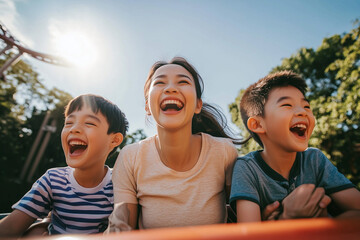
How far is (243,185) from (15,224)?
1512mm

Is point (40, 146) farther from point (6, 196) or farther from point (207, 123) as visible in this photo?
point (207, 123)

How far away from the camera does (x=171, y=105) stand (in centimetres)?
152

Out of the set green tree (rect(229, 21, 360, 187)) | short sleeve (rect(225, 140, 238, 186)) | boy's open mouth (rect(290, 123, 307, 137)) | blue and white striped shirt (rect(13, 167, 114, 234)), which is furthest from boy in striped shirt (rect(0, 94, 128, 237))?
green tree (rect(229, 21, 360, 187))

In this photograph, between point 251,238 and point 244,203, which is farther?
point 244,203

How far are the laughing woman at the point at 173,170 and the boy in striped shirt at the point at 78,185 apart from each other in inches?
10.9

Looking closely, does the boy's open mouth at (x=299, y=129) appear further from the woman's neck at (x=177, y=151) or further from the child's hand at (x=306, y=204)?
the woman's neck at (x=177, y=151)

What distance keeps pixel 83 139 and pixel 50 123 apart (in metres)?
13.8

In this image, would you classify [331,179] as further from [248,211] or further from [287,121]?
[248,211]

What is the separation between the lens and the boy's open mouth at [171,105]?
1.45m

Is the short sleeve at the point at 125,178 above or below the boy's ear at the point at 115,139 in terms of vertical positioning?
below

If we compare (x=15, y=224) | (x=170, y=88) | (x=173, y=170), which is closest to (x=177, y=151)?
(x=173, y=170)

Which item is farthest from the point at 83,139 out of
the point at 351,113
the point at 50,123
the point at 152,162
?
the point at 50,123

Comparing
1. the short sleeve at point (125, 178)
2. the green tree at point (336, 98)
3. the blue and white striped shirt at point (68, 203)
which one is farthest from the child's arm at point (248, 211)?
the green tree at point (336, 98)

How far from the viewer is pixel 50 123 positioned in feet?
42.7
